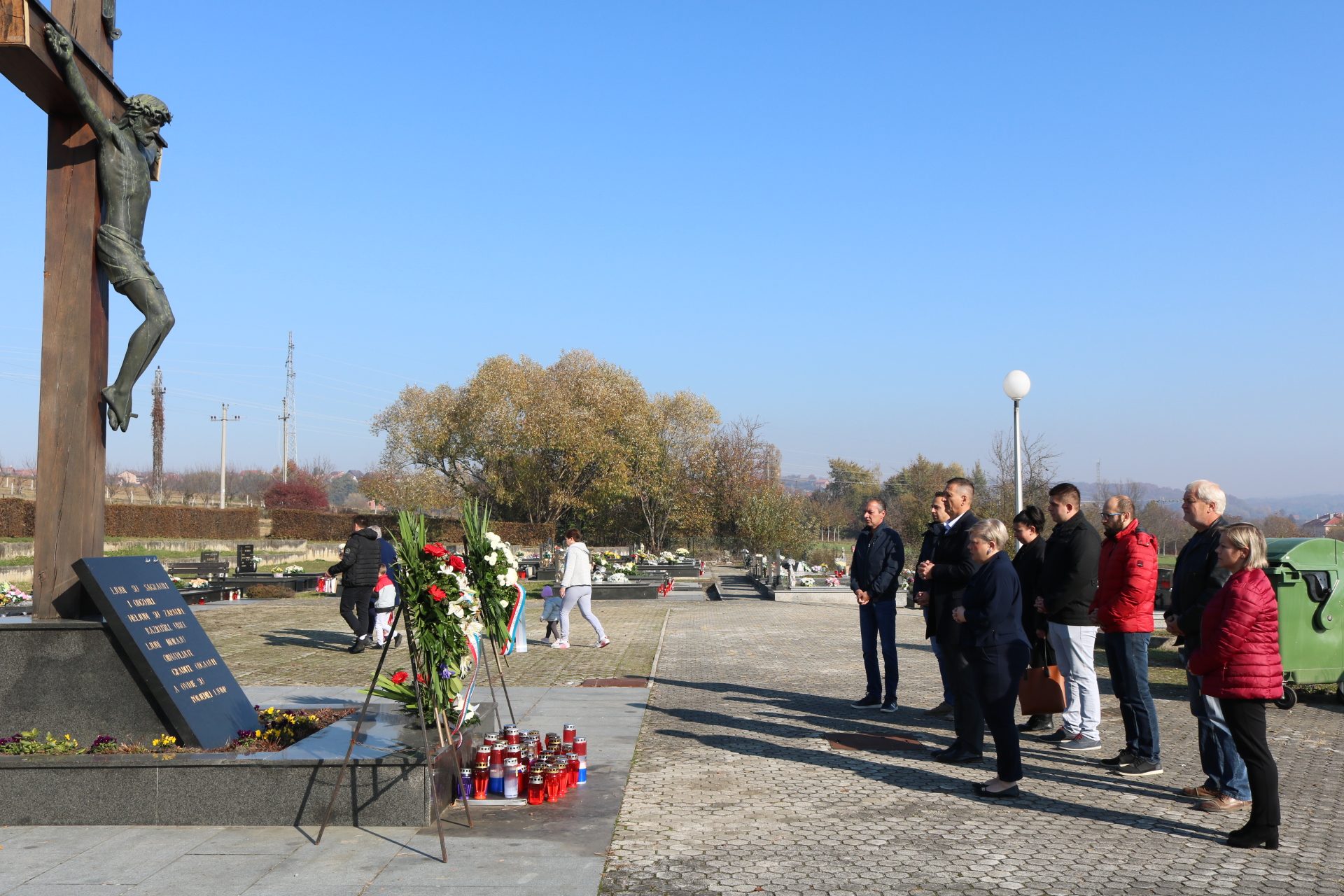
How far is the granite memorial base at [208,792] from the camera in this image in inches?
207

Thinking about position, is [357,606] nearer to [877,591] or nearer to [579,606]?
[579,606]

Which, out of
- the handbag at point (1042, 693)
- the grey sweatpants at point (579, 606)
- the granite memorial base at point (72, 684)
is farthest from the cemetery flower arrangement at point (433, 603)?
the grey sweatpants at point (579, 606)

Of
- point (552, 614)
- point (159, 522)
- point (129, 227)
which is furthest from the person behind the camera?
point (159, 522)

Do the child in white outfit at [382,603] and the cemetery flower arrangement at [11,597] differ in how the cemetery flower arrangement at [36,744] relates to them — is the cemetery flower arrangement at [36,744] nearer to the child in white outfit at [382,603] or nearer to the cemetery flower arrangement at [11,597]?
the child in white outfit at [382,603]

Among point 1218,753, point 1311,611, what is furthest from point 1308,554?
point 1218,753

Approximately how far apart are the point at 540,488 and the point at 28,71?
1799 inches

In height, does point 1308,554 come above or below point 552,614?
above

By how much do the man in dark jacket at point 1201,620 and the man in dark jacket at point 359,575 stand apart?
403 inches

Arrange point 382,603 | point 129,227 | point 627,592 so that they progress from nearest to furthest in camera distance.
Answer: point 129,227 < point 382,603 < point 627,592

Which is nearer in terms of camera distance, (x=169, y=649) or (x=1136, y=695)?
(x=169, y=649)

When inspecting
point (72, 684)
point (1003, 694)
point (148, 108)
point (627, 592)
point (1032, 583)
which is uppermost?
point (148, 108)

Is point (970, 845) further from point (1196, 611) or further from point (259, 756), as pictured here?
point (259, 756)

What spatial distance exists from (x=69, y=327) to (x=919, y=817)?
5923mm

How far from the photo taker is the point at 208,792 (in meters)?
5.25
